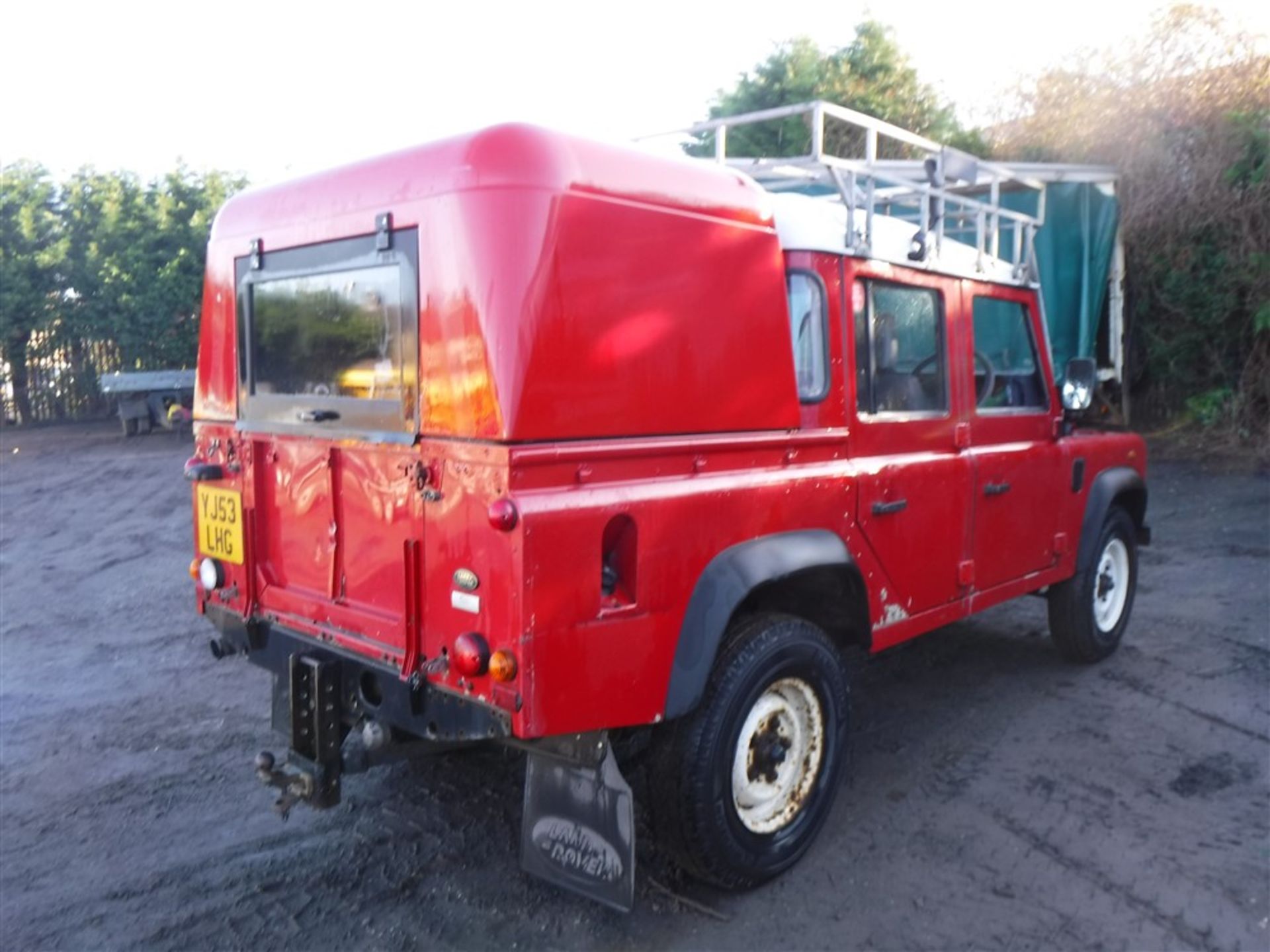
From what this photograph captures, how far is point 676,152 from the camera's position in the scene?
3564mm

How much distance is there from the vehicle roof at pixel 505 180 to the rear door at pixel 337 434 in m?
0.13

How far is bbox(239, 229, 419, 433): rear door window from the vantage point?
3.20 m

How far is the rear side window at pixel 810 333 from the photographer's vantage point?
3.84 meters

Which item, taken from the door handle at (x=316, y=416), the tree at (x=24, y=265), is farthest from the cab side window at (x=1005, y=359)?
the tree at (x=24, y=265)

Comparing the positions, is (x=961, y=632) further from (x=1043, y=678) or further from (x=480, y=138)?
(x=480, y=138)

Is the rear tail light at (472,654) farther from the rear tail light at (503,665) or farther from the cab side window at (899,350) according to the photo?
the cab side window at (899,350)

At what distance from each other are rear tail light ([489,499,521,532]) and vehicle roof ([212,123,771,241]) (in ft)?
2.84

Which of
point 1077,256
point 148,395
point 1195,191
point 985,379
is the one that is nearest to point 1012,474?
point 985,379

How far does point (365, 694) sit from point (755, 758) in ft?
4.31

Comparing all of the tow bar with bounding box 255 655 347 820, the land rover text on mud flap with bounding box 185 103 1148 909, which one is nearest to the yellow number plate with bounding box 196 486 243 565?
the land rover text on mud flap with bounding box 185 103 1148 909

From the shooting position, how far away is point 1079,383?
17.2 ft

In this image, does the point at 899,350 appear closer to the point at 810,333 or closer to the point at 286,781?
the point at 810,333

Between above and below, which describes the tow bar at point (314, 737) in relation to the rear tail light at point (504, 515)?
below

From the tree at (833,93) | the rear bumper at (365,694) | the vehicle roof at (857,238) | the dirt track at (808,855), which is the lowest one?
the dirt track at (808,855)
